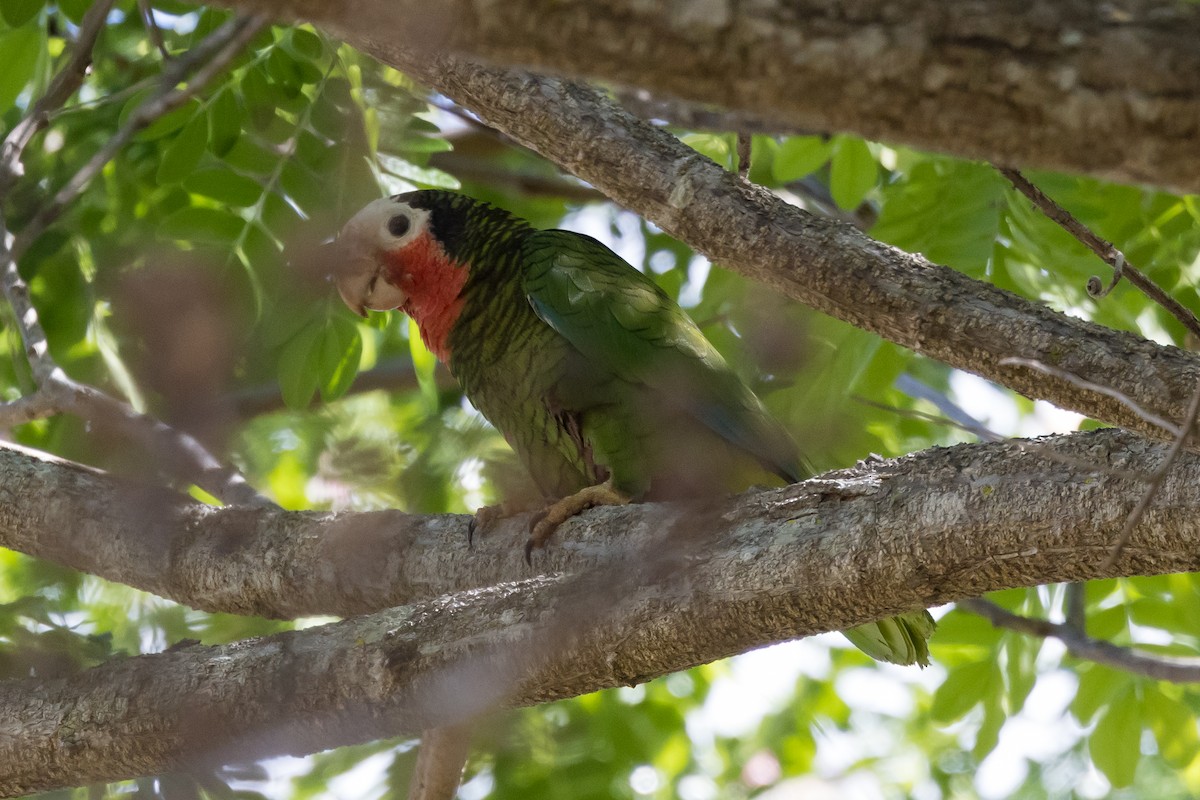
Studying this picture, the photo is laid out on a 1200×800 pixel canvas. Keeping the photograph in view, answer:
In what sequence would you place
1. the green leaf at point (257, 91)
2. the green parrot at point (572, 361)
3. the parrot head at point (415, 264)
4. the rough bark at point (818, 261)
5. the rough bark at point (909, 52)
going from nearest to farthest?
1. the rough bark at point (909, 52)
2. the rough bark at point (818, 261)
3. the green parrot at point (572, 361)
4. the green leaf at point (257, 91)
5. the parrot head at point (415, 264)

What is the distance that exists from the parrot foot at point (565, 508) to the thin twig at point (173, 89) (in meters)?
1.37

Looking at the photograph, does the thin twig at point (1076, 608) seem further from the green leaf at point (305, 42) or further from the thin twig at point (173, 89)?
the thin twig at point (173, 89)

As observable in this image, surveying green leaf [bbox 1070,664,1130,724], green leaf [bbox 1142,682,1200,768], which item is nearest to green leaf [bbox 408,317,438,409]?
green leaf [bbox 1070,664,1130,724]

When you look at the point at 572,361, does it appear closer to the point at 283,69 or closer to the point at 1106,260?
the point at 283,69

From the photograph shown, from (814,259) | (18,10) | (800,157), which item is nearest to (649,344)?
(800,157)

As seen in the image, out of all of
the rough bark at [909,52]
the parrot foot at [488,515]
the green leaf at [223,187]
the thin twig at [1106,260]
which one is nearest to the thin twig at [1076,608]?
the thin twig at [1106,260]

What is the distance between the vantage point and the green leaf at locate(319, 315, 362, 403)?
117 inches

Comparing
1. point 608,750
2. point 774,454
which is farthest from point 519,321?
point 608,750

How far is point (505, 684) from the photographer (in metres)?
1.85

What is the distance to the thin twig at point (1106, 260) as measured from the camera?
185 centimetres

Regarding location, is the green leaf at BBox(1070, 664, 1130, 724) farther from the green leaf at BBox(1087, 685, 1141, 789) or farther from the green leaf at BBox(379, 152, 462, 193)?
the green leaf at BBox(379, 152, 462, 193)

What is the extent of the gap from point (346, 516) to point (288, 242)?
933mm

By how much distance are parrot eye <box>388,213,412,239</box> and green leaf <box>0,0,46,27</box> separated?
106cm

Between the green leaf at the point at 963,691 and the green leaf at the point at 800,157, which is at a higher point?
the green leaf at the point at 800,157
